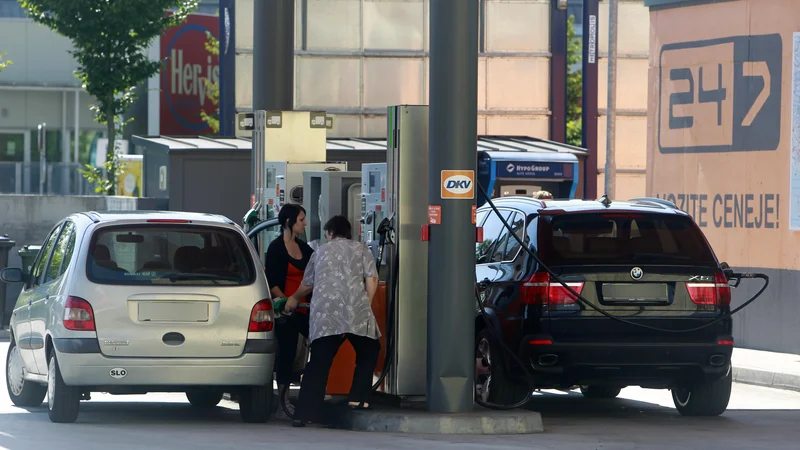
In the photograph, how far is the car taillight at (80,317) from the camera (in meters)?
10.8

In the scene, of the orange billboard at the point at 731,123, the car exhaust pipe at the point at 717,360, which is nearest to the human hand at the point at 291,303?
the car exhaust pipe at the point at 717,360

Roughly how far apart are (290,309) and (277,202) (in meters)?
A: 4.37

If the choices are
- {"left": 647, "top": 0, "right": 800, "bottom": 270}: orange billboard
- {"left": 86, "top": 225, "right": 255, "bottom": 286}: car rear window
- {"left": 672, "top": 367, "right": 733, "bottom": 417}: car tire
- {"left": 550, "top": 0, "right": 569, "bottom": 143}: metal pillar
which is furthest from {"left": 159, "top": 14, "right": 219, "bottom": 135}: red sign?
{"left": 86, "top": 225, "right": 255, "bottom": 286}: car rear window

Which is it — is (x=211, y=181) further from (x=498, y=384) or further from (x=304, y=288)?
(x=498, y=384)

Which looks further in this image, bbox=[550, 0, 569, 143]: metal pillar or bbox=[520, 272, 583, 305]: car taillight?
bbox=[550, 0, 569, 143]: metal pillar

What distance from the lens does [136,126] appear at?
4441 centimetres

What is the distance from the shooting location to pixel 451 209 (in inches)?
440

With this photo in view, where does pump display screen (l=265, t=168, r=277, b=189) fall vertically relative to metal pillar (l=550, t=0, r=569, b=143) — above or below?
below

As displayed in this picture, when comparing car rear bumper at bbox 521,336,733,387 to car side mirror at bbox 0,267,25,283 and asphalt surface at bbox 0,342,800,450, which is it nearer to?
asphalt surface at bbox 0,342,800,450

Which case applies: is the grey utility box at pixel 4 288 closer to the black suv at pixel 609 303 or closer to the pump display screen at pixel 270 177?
the pump display screen at pixel 270 177

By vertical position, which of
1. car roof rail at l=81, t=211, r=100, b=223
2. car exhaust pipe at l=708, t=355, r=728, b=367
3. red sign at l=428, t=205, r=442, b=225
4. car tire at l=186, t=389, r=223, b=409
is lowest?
car tire at l=186, t=389, r=223, b=409

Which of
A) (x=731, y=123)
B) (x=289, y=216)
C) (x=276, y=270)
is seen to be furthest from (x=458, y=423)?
(x=731, y=123)

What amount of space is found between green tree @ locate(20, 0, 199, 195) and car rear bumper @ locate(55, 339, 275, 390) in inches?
746

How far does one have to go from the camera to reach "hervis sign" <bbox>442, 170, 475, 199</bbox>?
11.2 meters
